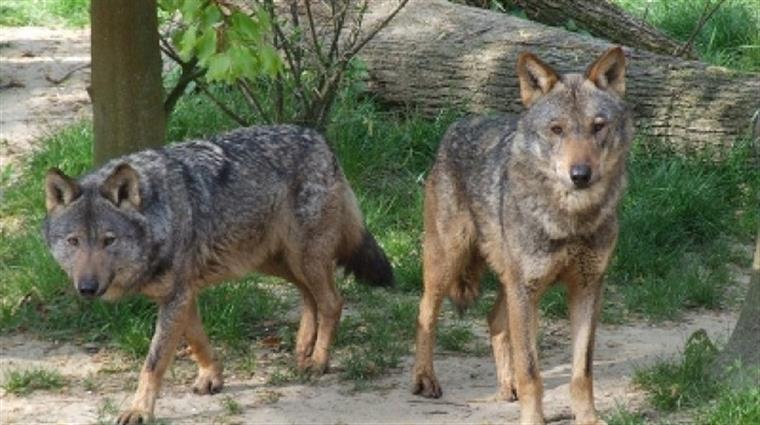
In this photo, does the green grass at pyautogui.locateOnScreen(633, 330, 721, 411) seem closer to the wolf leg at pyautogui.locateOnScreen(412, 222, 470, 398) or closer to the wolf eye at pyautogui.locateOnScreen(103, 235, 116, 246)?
the wolf leg at pyautogui.locateOnScreen(412, 222, 470, 398)

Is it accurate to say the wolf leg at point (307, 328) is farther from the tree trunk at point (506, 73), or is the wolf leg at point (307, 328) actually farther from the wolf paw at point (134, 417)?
the tree trunk at point (506, 73)

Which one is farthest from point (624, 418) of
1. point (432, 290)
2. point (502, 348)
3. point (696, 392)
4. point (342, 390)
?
point (342, 390)

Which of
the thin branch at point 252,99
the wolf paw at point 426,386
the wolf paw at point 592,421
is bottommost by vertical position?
the wolf paw at point 426,386

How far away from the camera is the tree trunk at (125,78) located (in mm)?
8195

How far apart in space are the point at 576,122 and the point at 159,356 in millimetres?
2348

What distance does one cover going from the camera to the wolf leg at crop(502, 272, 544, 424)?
6617 millimetres

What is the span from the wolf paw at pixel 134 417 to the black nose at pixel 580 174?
92.6 inches

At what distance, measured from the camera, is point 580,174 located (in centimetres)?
627

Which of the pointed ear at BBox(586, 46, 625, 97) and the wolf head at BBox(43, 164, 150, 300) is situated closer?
the pointed ear at BBox(586, 46, 625, 97)

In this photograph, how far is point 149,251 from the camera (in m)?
7.00

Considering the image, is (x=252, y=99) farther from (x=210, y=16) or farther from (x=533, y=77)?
(x=533, y=77)

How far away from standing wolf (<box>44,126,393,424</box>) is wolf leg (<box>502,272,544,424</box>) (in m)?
1.41

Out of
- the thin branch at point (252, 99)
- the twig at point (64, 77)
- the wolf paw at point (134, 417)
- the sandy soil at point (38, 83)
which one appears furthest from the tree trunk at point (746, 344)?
the twig at point (64, 77)

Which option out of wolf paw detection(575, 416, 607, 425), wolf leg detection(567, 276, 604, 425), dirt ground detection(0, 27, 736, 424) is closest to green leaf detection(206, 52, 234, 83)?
dirt ground detection(0, 27, 736, 424)
